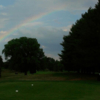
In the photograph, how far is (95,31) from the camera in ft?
117

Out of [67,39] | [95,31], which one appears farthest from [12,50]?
[95,31]

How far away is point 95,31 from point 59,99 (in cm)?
2444

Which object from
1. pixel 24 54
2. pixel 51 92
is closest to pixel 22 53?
pixel 24 54

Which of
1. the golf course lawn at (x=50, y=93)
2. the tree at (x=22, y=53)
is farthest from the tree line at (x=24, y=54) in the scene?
the golf course lawn at (x=50, y=93)

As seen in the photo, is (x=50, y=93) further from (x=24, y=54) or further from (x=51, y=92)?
(x=24, y=54)

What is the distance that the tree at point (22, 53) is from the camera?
2788 inches

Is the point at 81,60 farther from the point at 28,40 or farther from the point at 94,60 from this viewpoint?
the point at 28,40

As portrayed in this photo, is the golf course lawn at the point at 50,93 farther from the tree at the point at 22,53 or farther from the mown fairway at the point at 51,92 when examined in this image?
the tree at the point at 22,53

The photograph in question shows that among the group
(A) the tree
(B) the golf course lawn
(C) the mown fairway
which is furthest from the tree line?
(B) the golf course lawn

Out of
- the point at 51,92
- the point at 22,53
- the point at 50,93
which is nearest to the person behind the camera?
the point at 50,93

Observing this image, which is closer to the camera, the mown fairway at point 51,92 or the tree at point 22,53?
the mown fairway at point 51,92

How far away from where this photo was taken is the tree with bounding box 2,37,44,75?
70.8 metres

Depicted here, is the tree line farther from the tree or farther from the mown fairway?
the mown fairway

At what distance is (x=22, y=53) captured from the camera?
2852 inches
